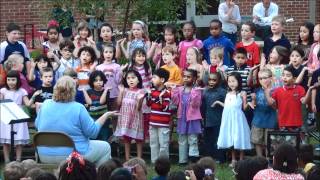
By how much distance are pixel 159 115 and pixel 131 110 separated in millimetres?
408

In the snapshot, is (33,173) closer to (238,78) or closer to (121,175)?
(121,175)

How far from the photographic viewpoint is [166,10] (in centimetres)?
1606

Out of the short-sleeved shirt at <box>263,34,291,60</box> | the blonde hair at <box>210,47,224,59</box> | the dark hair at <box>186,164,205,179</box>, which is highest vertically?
the short-sleeved shirt at <box>263,34,291,60</box>

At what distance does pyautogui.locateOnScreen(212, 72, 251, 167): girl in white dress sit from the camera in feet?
42.1

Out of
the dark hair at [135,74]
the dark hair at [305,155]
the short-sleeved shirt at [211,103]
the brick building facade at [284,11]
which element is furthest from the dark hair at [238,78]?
the brick building facade at [284,11]

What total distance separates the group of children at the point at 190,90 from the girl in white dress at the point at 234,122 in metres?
0.01

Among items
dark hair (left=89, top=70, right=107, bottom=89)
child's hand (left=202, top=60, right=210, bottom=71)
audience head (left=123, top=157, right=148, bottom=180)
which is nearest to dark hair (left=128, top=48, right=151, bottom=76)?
dark hair (left=89, top=70, right=107, bottom=89)

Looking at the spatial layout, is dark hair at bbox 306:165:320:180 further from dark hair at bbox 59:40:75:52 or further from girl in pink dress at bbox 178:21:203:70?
dark hair at bbox 59:40:75:52

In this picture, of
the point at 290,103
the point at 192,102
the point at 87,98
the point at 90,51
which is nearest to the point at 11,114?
the point at 87,98

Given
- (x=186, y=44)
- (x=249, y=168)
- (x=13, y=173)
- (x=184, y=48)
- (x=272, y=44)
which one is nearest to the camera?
(x=249, y=168)

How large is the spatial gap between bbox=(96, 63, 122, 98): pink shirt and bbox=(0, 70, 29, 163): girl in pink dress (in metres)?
1.17

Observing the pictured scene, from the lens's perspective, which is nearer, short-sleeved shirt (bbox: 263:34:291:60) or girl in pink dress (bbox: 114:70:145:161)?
girl in pink dress (bbox: 114:70:145:161)

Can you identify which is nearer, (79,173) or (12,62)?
(79,173)

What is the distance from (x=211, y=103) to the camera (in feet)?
43.0
